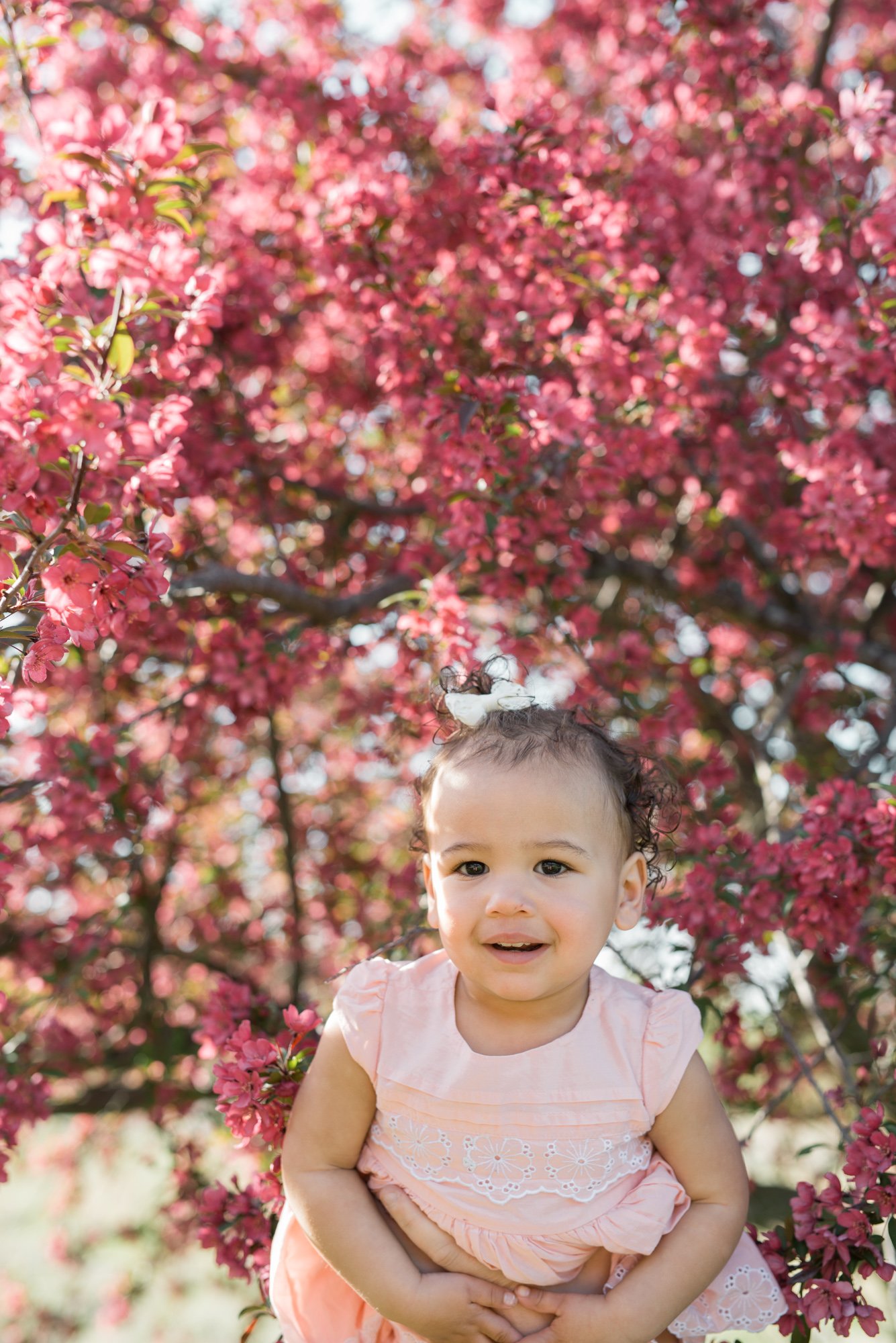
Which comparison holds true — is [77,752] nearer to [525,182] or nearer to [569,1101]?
[569,1101]

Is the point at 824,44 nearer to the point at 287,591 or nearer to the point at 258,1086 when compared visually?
the point at 287,591

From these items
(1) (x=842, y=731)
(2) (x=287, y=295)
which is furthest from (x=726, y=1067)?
(2) (x=287, y=295)

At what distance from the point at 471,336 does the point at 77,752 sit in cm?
179

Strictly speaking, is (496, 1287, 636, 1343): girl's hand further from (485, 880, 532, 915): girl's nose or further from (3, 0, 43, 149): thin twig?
(3, 0, 43, 149): thin twig

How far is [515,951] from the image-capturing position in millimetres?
1662

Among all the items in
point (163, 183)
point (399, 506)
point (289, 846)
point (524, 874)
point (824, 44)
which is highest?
point (824, 44)

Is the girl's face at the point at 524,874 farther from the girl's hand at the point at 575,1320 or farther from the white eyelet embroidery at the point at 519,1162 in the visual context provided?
the girl's hand at the point at 575,1320

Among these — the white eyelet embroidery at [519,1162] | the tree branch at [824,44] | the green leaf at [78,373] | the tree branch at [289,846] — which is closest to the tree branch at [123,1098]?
the tree branch at [289,846]

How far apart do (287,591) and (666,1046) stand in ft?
5.26

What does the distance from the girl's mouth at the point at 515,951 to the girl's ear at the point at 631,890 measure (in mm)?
196

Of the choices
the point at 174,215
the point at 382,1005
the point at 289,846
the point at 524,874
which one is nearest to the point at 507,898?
the point at 524,874

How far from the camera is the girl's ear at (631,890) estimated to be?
181cm

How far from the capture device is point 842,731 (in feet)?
11.4

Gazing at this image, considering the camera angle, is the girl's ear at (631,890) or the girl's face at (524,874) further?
the girl's ear at (631,890)
